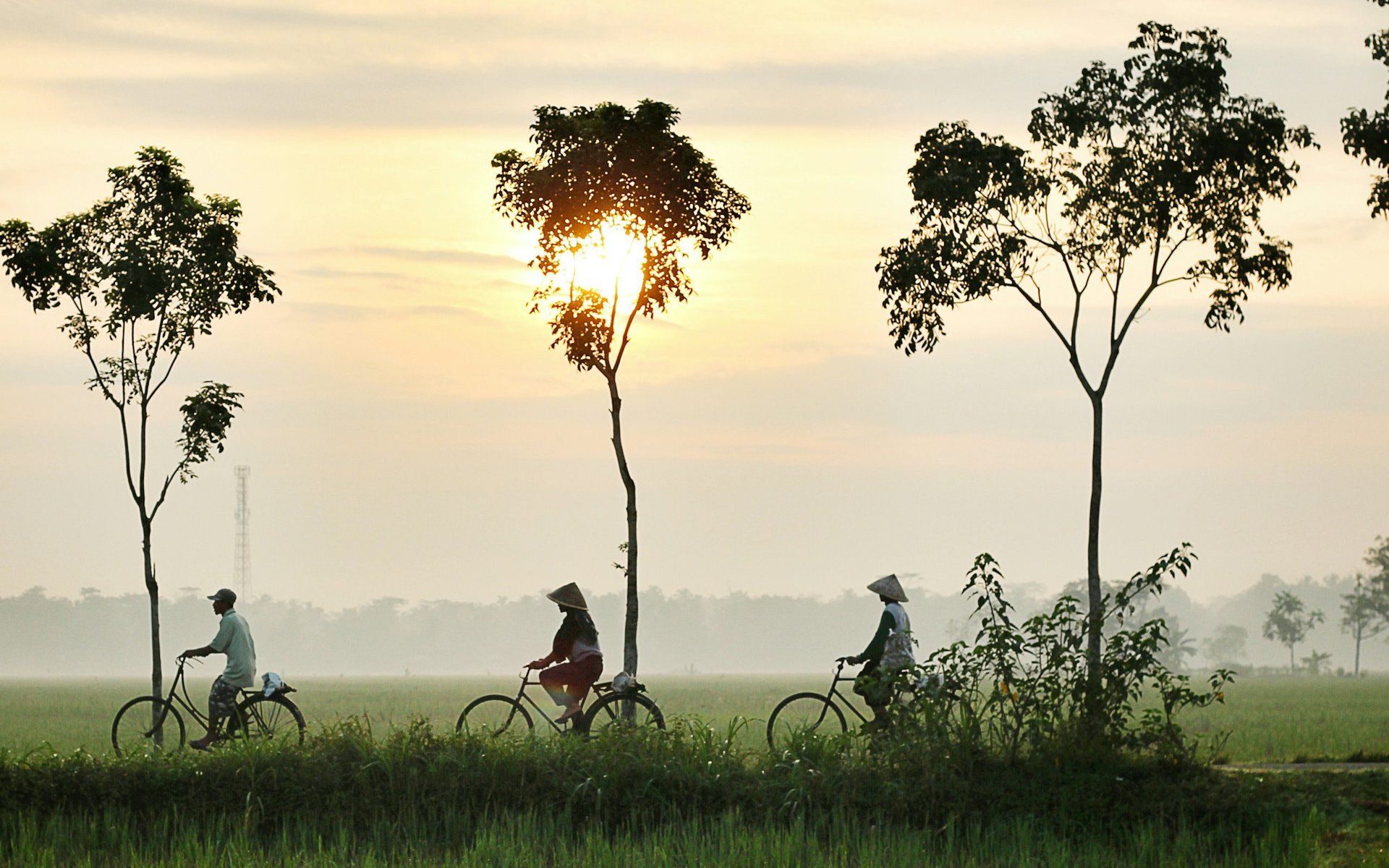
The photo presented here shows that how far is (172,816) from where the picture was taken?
1642cm

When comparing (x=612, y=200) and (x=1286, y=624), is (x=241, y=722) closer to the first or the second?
(x=612, y=200)

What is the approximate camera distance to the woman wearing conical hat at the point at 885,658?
16781mm

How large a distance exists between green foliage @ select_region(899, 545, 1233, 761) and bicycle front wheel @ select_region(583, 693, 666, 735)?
118 inches

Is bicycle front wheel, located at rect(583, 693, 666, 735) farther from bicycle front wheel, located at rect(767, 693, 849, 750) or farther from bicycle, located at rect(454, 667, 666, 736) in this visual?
bicycle front wheel, located at rect(767, 693, 849, 750)

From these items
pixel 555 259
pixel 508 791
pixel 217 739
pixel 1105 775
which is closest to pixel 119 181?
pixel 555 259

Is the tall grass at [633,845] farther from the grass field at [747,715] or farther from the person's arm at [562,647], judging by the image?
the person's arm at [562,647]

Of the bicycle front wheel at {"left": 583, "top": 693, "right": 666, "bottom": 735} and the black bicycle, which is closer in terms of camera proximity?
the black bicycle

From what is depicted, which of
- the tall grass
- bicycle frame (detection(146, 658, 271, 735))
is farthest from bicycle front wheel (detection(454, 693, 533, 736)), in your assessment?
bicycle frame (detection(146, 658, 271, 735))

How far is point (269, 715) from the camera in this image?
63.1ft

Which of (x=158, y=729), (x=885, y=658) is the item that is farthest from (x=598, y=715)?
(x=158, y=729)

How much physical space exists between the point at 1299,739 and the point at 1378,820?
11916mm

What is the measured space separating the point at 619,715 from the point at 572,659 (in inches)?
35.1

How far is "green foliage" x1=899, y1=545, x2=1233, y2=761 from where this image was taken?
53.2 ft

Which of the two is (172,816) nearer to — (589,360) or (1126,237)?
(589,360)
